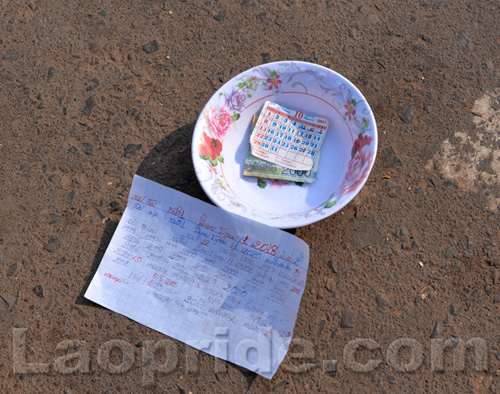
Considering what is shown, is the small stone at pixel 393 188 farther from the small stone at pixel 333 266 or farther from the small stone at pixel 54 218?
the small stone at pixel 54 218

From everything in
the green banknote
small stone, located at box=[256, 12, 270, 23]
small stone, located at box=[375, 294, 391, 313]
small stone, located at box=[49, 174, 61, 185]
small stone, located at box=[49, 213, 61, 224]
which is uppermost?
small stone, located at box=[256, 12, 270, 23]

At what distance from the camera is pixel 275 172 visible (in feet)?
4.47

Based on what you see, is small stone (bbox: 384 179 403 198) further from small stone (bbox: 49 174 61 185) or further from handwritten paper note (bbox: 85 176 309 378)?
small stone (bbox: 49 174 61 185)

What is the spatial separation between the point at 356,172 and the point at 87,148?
878 mm

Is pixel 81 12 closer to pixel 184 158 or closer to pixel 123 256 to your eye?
pixel 184 158

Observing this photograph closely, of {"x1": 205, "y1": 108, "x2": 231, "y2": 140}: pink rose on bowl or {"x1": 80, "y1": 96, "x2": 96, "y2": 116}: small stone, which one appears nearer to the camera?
{"x1": 205, "y1": 108, "x2": 231, "y2": 140}: pink rose on bowl

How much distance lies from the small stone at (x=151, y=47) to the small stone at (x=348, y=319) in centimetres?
110

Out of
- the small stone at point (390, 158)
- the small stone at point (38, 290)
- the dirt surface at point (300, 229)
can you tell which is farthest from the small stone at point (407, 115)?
the small stone at point (38, 290)

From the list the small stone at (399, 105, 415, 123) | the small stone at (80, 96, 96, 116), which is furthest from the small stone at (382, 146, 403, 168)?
the small stone at (80, 96, 96, 116)

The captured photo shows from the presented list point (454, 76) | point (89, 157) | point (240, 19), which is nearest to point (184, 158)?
point (89, 157)

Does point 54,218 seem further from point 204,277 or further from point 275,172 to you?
point 275,172

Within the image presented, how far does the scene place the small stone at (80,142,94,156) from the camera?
4.94 ft

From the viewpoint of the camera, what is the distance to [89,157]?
1502mm

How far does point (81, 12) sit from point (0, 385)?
129 cm
